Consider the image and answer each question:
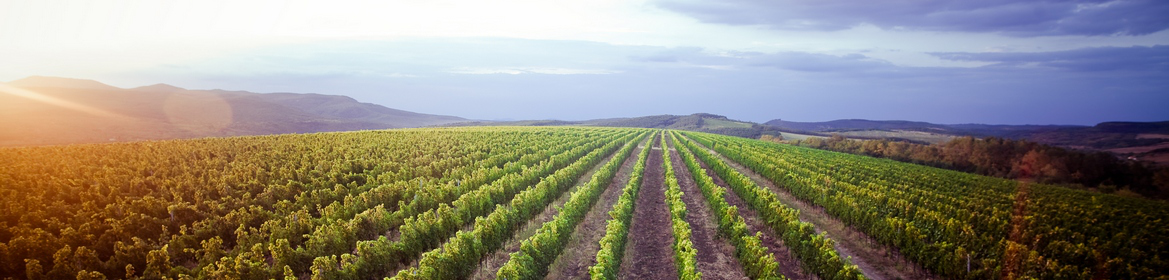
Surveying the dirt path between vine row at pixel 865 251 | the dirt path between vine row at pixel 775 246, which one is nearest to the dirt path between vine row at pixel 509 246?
the dirt path between vine row at pixel 775 246

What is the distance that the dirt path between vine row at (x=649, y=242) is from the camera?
1375 cm

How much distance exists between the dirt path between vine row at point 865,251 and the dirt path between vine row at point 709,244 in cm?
397

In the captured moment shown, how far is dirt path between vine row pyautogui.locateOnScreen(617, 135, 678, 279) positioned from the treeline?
102ft

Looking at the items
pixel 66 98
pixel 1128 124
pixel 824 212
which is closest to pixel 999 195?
pixel 824 212

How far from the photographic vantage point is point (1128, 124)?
46.6 metres

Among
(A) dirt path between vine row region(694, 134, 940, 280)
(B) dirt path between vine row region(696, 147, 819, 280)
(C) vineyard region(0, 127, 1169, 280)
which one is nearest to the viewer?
(C) vineyard region(0, 127, 1169, 280)

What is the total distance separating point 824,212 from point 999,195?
29.4 feet

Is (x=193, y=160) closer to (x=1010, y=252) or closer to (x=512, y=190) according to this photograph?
(x=512, y=190)

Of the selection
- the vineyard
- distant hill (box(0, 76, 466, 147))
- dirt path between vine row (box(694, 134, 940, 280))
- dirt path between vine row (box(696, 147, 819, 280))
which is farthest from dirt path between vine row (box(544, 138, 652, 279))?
distant hill (box(0, 76, 466, 147))

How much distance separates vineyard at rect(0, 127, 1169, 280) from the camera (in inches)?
436

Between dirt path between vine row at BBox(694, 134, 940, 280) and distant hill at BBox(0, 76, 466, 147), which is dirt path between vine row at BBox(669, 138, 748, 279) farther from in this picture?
distant hill at BBox(0, 76, 466, 147)

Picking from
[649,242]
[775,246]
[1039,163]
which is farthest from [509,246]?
[1039,163]

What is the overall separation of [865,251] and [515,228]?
12.7 metres

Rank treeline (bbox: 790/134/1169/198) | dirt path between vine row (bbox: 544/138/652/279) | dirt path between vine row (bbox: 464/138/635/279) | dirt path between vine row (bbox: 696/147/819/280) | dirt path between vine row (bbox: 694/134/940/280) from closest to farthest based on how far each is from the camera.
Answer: dirt path between vine row (bbox: 464/138/635/279), dirt path between vine row (bbox: 544/138/652/279), dirt path between vine row (bbox: 696/147/819/280), dirt path between vine row (bbox: 694/134/940/280), treeline (bbox: 790/134/1169/198)
